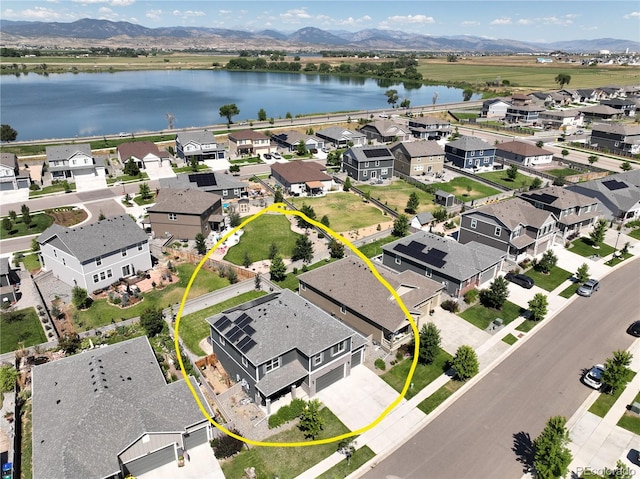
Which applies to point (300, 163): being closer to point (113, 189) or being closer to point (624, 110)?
point (113, 189)

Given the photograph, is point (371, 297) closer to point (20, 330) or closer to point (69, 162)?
point (20, 330)

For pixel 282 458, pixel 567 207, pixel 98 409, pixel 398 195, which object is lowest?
pixel 282 458

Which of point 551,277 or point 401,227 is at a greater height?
point 401,227

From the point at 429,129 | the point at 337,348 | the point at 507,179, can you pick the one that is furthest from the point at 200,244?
the point at 429,129

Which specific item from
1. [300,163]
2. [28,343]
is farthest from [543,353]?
[300,163]

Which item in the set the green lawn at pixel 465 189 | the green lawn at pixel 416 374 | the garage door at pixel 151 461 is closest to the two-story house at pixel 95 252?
the garage door at pixel 151 461

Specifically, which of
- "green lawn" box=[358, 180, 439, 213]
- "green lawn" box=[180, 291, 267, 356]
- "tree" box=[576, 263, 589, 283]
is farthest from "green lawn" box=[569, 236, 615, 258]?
"green lawn" box=[180, 291, 267, 356]

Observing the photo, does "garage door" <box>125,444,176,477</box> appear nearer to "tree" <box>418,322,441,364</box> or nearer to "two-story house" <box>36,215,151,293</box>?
"tree" <box>418,322,441,364</box>
